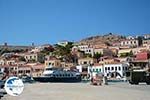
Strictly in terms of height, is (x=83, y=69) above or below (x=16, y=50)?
below

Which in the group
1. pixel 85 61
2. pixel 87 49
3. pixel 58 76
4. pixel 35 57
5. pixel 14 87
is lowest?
pixel 14 87

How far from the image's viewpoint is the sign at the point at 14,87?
10.4m

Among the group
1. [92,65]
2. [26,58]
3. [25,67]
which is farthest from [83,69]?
[26,58]

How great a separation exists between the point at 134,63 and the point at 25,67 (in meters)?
44.7

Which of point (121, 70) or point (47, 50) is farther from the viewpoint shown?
point (47, 50)

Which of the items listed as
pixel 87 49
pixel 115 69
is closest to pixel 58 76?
pixel 115 69

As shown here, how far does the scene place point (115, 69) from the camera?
100438 millimetres

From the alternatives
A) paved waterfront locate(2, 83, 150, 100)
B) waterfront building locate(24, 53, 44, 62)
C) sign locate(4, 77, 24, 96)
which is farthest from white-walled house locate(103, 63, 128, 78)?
sign locate(4, 77, 24, 96)

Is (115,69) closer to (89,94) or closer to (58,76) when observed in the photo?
(58,76)

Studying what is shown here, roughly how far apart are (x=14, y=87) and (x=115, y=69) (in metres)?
90.8

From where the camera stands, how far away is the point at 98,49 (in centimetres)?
13925

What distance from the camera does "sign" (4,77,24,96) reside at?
10383 millimetres

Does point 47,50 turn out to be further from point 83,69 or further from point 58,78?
point 58,78

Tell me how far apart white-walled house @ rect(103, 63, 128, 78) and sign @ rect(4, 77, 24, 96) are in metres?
86.8
